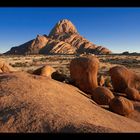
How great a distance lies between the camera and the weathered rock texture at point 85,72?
15.6m

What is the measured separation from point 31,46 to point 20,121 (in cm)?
8200

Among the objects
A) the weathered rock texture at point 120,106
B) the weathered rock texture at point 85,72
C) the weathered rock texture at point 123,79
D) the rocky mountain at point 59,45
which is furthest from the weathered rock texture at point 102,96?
the rocky mountain at point 59,45

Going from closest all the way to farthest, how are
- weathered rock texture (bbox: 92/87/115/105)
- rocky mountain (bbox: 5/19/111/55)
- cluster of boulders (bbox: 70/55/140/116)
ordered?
cluster of boulders (bbox: 70/55/140/116)
weathered rock texture (bbox: 92/87/115/105)
rocky mountain (bbox: 5/19/111/55)

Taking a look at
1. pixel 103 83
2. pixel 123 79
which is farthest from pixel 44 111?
pixel 103 83

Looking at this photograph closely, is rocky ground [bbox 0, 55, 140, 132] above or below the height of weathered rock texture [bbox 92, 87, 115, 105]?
above

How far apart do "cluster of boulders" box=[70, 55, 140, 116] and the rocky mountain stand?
2673 inches

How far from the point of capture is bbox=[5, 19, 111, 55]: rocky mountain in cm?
8662

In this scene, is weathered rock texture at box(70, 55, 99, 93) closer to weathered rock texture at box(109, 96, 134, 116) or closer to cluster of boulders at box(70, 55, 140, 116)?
cluster of boulders at box(70, 55, 140, 116)

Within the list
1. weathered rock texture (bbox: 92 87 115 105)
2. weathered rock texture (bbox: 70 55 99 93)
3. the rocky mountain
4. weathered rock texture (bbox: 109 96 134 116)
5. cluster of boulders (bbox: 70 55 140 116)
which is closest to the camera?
weathered rock texture (bbox: 109 96 134 116)

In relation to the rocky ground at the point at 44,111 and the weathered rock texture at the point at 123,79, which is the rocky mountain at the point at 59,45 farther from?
the rocky ground at the point at 44,111

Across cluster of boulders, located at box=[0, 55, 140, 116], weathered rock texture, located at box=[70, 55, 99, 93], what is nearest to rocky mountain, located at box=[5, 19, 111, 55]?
cluster of boulders, located at box=[0, 55, 140, 116]

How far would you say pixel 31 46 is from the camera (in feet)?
290

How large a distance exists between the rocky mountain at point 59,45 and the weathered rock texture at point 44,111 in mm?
74542
